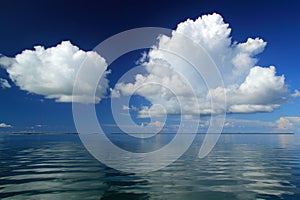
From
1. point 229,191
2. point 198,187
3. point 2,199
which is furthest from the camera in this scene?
point 198,187

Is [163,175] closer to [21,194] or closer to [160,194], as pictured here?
[160,194]

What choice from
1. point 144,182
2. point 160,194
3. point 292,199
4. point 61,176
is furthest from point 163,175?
point 292,199

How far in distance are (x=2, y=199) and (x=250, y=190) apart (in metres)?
22.5

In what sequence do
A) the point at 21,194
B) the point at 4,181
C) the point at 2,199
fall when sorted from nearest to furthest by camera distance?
the point at 2,199 → the point at 21,194 → the point at 4,181

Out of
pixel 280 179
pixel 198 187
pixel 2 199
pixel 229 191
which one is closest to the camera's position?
pixel 2 199

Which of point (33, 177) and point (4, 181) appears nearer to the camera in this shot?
point (4, 181)

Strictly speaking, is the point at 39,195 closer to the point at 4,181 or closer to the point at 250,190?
the point at 4,181

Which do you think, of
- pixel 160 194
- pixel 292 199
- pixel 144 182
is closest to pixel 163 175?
pixel 144 182

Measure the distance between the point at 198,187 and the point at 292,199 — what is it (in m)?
8.32

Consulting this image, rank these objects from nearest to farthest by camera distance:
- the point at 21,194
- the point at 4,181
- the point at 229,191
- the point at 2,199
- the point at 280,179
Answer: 1. the point at 2,199
2. the point at 21,194
3. the point at 229,191
4. the point at 4,181
5. the point at 280,179

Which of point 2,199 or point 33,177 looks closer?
point 2,199

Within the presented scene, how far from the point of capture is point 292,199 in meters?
20.5

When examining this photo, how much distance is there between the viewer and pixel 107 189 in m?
23.4

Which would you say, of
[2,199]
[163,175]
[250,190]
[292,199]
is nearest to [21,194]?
[2,199]
